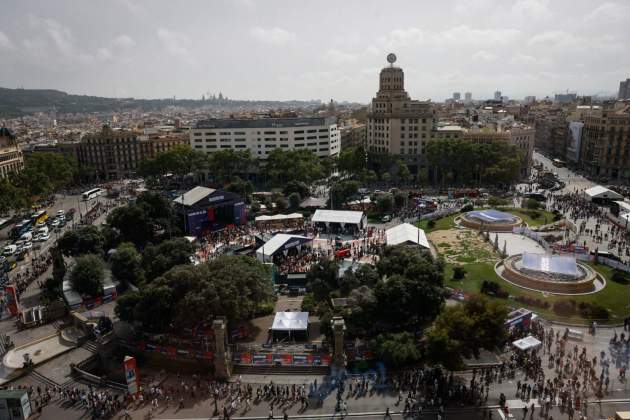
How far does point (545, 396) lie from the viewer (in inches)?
1048

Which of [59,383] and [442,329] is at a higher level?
[442,329]

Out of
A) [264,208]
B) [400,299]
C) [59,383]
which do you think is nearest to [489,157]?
[264,208]

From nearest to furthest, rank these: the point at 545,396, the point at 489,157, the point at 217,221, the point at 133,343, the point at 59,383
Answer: the point at 545,396
the point at 59,383
the point at 133,343
the point at 217,221
the point at 489,157

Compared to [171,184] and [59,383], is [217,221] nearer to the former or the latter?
[59,383]

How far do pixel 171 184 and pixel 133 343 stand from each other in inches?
2853

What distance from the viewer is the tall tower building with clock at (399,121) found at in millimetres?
98438

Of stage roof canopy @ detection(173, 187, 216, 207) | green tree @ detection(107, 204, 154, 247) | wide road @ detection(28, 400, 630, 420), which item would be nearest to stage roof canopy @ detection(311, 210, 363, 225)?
stage roof canopy @ detection(173, 187, 216, 207)

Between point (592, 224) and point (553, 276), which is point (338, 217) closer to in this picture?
point (553, 276)

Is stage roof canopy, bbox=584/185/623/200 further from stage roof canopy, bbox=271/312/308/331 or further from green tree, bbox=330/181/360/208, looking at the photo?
stage roof canopy, bbox=271/312/308/331

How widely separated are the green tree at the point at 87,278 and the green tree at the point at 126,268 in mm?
1885

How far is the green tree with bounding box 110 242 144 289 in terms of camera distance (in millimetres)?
43531

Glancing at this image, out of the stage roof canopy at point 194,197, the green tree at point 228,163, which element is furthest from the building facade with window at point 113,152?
the stage roof canopy at point 194,197

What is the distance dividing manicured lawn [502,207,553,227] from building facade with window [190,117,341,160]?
181ft

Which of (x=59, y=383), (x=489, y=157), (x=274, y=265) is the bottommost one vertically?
(x=59, y=383)
